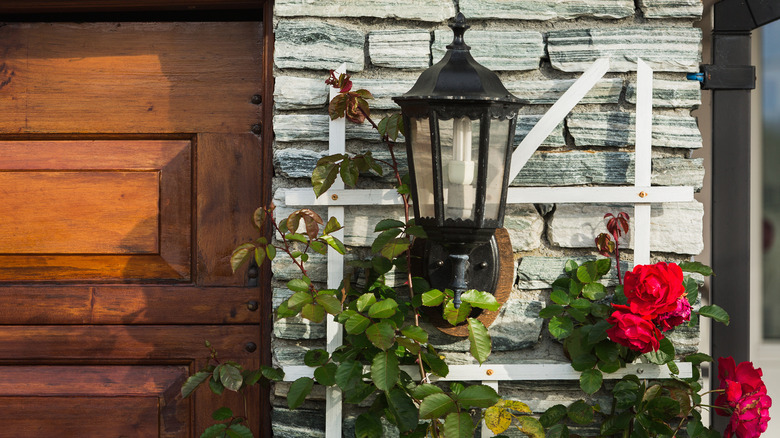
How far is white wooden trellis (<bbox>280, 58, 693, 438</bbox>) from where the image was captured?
190 centimetres

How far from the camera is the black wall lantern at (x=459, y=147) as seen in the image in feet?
5.24

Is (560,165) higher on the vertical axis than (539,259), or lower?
higher

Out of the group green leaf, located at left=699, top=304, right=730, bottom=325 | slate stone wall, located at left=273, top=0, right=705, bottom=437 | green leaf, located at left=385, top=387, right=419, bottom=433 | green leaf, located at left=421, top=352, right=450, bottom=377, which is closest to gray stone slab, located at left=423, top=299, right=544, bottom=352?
slate stone wall, located at left=273, top=0, right=705, bottom=437

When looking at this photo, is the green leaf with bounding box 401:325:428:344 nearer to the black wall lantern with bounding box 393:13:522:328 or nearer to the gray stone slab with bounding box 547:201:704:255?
the black wall lantern with bounding box 393:13:522:328

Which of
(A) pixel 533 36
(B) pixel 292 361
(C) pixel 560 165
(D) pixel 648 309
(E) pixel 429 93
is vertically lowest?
(B) pixel 292 361

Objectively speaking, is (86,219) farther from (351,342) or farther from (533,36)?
(533,36)

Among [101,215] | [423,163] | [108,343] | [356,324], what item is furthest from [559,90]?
[108,343]

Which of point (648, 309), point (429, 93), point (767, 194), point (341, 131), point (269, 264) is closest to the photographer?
point (429, 93)

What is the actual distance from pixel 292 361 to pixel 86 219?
0.83 meters

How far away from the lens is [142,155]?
2162mm

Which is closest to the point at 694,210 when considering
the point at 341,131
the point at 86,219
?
the point at 341,131

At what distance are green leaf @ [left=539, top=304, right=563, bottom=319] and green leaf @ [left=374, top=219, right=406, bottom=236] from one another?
46cm

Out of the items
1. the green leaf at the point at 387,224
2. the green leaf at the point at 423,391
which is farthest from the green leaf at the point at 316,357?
the green leaf at the point at 387,224

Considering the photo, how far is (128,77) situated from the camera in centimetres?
218
